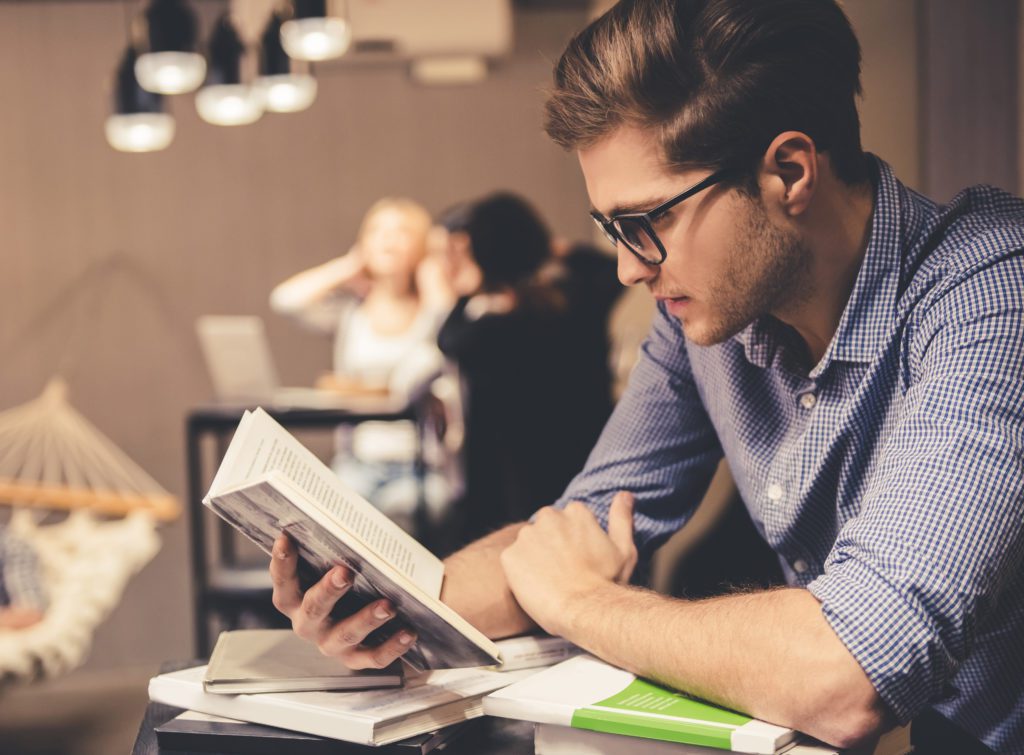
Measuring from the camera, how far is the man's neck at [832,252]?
3.61 ft

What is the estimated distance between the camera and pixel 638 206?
1061 mm

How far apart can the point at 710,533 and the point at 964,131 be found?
1.17 metres

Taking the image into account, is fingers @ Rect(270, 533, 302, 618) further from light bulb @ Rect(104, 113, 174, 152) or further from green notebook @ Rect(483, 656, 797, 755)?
light bulb @ Rect(104, 113, 174, 152)

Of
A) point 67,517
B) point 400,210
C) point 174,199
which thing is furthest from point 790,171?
point 67,517

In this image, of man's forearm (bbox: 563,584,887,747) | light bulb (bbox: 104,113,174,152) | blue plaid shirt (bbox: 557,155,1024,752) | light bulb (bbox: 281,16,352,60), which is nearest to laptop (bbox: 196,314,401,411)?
light bulb (bbox: 104,113,174,152)

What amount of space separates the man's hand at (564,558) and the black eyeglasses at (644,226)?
298mm

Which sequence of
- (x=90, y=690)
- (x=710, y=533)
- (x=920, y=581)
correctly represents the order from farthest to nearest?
(x=90, y=690)
(x=710, y=533)
(x=920, y=581)

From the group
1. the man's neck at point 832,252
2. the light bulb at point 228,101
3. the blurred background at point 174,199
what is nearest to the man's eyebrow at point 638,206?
the man's neck at point 832,252

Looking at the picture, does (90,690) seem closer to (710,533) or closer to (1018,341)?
(710,533)

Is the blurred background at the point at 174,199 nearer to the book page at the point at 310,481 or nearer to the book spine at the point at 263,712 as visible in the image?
the book page at the point at 310,481

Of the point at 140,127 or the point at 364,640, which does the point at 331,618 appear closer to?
the point at 364,640

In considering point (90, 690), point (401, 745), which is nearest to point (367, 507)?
point (401, 745)

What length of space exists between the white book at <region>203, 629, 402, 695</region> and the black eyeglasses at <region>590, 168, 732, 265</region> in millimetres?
463

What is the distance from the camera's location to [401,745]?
2.88ft
